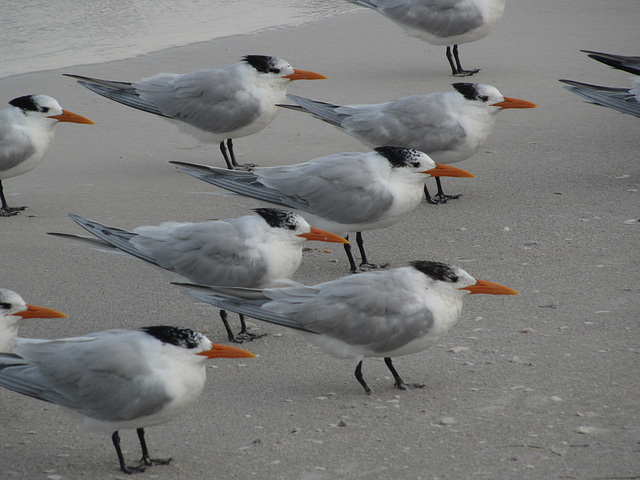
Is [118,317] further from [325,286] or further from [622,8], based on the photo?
[622,8]

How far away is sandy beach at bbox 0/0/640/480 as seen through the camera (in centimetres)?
324

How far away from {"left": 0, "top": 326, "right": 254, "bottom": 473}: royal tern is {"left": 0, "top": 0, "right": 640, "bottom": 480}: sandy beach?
0.25 meters

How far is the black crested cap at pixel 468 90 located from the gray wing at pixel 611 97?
31.9 inches

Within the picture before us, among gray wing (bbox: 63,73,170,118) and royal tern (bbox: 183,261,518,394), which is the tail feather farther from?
royal tern (bbox: 183,261,518,394)

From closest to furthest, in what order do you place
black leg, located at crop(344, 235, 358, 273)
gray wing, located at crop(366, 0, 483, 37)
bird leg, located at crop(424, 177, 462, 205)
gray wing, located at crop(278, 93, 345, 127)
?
black leg, located at crop(344, 235, 358, 273) < bird leg, located at crop(424, 177, 462, 205) < gray wing, located at crop(278, 93, 345, 127) < gray wing, located at crop(366, 0, 483, 37)

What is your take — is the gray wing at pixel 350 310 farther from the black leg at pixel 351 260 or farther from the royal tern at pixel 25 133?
the royal tern at pixel 25 133

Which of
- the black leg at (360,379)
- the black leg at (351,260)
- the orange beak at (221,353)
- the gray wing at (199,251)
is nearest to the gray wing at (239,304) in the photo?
the black leg at (360,379)

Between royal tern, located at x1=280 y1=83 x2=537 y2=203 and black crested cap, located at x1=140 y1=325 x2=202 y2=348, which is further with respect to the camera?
royal tern, located at x1=280 y1=83 x2=537 y2=203

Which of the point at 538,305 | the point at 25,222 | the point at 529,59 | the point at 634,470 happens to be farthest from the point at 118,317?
the point at 529,59

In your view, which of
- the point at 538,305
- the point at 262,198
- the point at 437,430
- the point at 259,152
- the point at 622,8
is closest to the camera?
the point at 437,430

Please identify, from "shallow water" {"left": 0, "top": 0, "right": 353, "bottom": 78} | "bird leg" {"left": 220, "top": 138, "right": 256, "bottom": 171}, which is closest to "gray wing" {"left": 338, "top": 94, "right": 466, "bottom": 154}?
"bird leg" {"left": 220, "top": 138, "right": 256, "bottom": 171}

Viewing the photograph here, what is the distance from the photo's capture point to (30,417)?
3584 mm

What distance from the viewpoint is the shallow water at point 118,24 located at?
32.7 feet

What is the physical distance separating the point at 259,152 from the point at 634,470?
4790 millimetres
